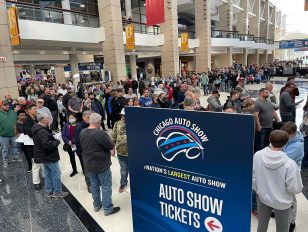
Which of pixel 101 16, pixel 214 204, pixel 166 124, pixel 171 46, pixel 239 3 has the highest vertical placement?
pixel 239 3

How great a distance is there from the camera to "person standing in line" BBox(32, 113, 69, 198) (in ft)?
11.8

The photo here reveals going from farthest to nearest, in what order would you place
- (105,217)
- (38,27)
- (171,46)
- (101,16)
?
1. (171,46)
2. (101,16)
3. (38,27)
4. (105,217)

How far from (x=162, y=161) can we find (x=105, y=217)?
2411 millimetres

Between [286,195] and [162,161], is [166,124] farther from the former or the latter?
[286,195]

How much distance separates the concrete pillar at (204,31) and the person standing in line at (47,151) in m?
19.6

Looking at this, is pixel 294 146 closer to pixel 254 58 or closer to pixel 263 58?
pixel 254 58

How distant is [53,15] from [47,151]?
1042cm

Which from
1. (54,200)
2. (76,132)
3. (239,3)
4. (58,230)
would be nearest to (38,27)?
(76,132)

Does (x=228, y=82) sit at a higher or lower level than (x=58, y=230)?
higher

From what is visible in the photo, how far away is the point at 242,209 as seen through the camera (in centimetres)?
113

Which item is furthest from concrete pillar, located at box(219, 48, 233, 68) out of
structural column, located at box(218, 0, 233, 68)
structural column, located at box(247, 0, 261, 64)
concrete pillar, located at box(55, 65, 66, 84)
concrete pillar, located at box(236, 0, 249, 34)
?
concrete pillar, located at box(55, 65, 66, 84)

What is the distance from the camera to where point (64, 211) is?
3.56 metres

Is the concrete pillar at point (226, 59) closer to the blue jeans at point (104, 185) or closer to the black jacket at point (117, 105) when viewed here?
the black jacket at point (117, 105)

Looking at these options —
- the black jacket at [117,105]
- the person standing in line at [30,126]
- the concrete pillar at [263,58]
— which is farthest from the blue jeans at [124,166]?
the concrete pillar at [263,58]
